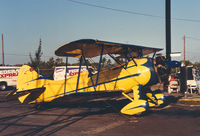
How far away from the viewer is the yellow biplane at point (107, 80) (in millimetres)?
6699

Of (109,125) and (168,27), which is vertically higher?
(168,27)

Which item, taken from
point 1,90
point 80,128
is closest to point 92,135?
point 80,128

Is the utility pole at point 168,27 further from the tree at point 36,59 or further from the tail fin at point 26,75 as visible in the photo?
the tree at point 36,59

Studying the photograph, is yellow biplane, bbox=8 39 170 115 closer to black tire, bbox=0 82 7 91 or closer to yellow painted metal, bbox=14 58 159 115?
yellow painted metal, bbox=14 58 159 115

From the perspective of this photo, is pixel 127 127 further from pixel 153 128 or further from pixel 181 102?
pixel 181 102

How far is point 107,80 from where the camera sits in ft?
25.2

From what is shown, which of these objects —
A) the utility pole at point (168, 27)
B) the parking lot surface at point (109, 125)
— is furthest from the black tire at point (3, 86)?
the utility pole at point (168, 27)

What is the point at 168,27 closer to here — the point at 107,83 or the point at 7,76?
the point at 107,83

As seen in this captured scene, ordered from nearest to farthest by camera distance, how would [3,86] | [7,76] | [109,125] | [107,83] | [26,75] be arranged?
[109,125] < [107,83] < [26,75] < [3,86] < [7,76]

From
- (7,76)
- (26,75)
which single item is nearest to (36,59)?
(7,76)

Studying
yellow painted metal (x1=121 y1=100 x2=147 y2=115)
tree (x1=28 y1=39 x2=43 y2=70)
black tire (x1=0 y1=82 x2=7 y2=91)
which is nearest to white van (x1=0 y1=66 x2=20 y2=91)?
black tire (x1=0 y1=82 x2=7 y2=91)

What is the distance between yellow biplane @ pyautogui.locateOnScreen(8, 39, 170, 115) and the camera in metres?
6.70

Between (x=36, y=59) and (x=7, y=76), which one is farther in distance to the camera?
(x=36, y=59)

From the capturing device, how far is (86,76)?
824cm
